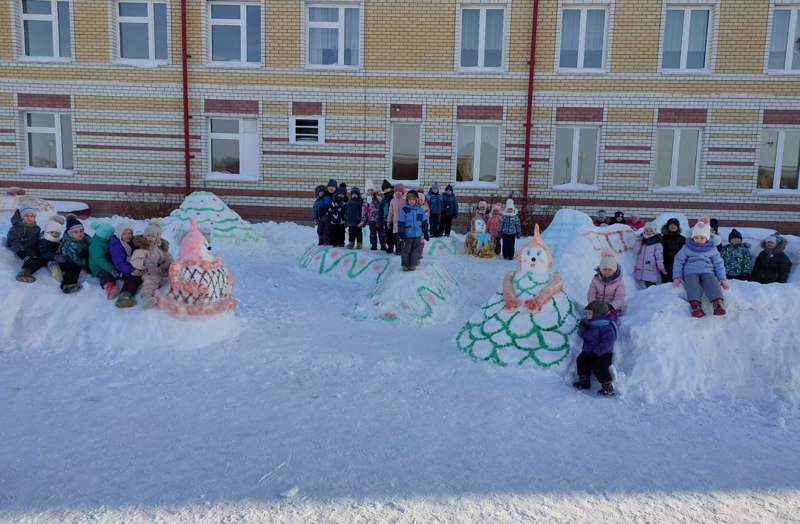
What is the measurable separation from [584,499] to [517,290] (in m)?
2.78

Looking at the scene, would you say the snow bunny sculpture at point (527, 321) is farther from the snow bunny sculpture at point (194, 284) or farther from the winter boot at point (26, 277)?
the winter boot at point (26, 277)

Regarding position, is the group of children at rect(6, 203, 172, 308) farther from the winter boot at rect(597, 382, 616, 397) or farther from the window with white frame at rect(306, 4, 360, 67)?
the window with white frame at rect(306, 4, 360, 67)

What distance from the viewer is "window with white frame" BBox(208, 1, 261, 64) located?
14.1 m

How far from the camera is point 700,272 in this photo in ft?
18.5

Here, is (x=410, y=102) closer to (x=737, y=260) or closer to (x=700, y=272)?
(x=737, y=260)

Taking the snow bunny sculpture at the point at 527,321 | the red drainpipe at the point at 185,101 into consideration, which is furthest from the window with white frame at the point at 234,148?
the snow bunny sculpture at the point at 527,321

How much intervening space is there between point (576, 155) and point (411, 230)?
7.54 meters

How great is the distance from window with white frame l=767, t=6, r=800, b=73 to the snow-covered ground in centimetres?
1051

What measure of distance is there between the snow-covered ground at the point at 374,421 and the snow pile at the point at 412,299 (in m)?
0.22

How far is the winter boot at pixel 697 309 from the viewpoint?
540cm

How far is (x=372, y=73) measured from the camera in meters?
14.0

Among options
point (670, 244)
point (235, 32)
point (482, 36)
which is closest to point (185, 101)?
point (235, 32)

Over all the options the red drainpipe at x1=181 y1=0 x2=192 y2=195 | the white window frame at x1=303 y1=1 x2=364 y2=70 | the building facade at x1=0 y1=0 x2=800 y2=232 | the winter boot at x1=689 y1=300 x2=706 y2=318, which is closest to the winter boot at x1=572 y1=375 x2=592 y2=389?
the winter boot at x1=689 y1=300 x2=706 y2=318

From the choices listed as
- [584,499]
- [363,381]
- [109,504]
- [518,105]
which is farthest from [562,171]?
[109,504]
